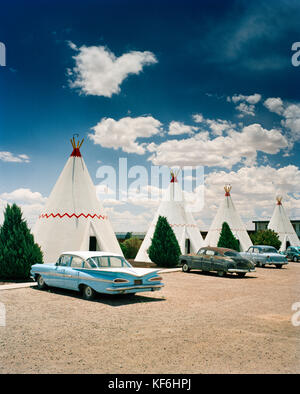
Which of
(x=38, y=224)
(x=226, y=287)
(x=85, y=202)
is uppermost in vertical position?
(x=85, y=202)

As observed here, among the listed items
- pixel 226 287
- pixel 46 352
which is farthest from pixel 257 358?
pixel 226 287

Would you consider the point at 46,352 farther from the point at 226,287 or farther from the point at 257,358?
the point at 226,287

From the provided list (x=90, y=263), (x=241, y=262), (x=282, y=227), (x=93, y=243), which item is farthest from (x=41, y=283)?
(x=282, y=227)

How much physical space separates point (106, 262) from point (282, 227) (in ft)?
93.0

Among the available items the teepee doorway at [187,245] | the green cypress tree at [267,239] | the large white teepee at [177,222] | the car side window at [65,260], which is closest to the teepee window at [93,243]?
the large white teepee at [177,222]

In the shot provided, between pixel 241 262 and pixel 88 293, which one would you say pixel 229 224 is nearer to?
pixel 241 262

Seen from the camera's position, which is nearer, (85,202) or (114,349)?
(114,349)

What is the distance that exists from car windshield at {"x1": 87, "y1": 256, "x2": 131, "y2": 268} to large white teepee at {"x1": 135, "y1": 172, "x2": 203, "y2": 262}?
543 inches

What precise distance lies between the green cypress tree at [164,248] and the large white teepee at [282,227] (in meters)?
17.4

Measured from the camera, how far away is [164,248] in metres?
18.9
